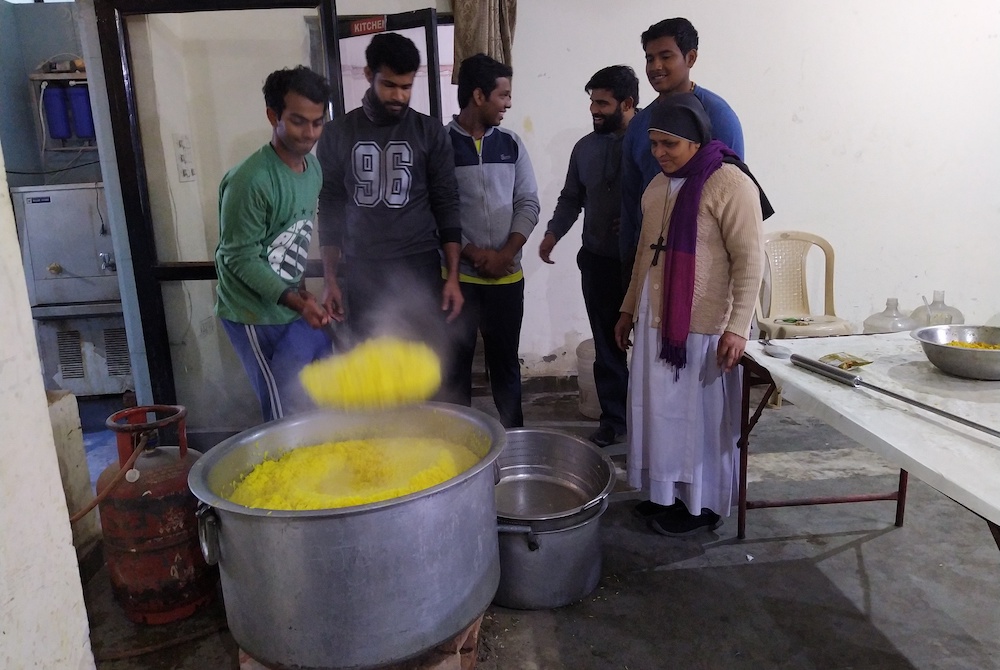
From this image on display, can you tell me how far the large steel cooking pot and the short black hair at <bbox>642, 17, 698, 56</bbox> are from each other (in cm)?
221

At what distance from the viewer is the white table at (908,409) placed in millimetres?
1392

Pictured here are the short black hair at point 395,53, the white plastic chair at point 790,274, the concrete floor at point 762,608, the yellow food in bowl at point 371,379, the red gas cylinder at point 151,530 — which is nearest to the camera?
the concrete floor at point 762,608

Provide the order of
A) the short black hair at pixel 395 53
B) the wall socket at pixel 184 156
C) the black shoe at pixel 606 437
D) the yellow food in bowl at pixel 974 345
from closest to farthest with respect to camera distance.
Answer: the yellow food in bowl at pixel 974 345 < the short black hair at pixel 395 53 < the wall socket at pixel 184 156 < the black shoe at pixel 606 437

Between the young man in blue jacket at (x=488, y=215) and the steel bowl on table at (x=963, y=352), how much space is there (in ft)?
5.96

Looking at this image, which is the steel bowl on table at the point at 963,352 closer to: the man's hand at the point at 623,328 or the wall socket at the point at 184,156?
the man's hand at the point at 623,328

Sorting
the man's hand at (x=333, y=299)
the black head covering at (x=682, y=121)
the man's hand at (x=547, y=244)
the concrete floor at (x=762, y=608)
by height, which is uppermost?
the black head covering at (x=682, y=121)

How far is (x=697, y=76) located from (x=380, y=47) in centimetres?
266

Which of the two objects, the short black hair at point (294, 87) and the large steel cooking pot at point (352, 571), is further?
the short black hair at point (294, 87)

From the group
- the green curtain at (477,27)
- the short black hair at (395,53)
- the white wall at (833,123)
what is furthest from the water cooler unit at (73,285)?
the short black hair at (395,53)

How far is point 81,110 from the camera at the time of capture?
5.05 metres

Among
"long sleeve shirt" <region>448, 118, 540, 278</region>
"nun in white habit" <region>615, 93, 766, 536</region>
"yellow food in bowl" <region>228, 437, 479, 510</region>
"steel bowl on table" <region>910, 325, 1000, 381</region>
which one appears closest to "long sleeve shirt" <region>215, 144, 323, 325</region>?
"yellow food in bowl" <region>228, 437, 479, 510</region>

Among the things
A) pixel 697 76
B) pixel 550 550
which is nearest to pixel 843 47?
pixel 697 76

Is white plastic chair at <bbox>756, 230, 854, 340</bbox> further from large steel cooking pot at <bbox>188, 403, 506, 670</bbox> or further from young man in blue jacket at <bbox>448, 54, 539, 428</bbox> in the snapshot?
large steel cooking pot at <bbox>188, 403, 506, 670</bbox>

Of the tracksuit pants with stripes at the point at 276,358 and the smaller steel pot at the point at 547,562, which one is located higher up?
the tracksuit pants with stripes at the point at 276,358
